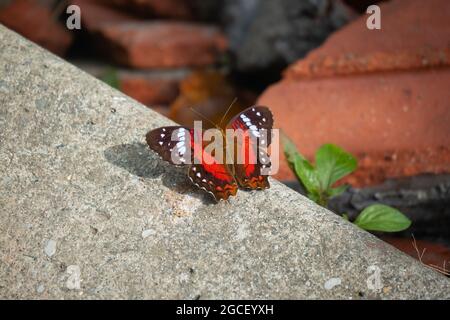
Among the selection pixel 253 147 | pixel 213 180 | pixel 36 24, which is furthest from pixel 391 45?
pixel 36 24

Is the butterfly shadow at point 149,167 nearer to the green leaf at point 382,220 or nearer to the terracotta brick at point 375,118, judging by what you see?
the green leaf at point 382,220

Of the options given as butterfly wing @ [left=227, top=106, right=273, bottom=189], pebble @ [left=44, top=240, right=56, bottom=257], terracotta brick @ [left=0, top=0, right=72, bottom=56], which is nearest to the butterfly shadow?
butterfly wing @ [left=227, top=106, right=273, bottom=189]

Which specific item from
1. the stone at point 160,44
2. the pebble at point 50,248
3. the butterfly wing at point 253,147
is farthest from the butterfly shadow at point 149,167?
the stone at point 160,44

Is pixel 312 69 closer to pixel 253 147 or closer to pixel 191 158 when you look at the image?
pixel 253 147

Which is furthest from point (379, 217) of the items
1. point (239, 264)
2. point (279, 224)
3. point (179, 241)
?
point (179, 241)

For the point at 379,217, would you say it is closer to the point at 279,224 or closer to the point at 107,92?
the point at 279,224

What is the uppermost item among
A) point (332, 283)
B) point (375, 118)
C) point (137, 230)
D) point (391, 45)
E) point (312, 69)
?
point (391, 45)
